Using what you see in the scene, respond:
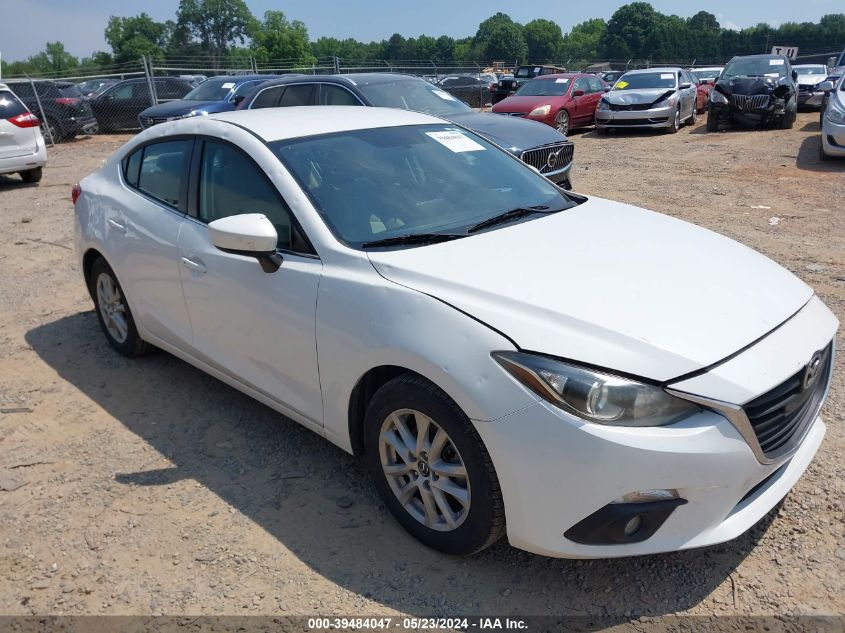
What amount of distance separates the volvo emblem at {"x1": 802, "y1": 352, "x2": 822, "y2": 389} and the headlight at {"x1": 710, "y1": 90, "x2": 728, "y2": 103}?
563 inches

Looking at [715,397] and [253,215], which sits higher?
[253,215]

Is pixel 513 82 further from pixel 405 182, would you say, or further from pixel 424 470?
pixel 424 470

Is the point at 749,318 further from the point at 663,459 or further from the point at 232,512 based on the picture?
the point at 232,512

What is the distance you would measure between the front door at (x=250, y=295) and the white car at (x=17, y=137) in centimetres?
941

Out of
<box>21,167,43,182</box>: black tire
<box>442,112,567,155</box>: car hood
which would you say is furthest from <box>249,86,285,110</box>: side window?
<box>21,167,43,182</box>: black tire

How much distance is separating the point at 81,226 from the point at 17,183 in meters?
9.40

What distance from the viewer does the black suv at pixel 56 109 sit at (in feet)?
57.5

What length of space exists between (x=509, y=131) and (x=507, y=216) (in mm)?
5521

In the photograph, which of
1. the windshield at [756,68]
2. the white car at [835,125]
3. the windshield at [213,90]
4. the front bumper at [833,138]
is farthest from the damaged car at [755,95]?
the windshield at [213,90]

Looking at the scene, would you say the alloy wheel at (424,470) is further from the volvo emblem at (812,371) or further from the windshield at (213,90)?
the windshield at (213,90)

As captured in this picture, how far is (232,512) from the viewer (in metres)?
3.11

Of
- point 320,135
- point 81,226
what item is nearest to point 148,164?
point 81,226

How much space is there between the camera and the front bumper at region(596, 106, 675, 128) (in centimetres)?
1598

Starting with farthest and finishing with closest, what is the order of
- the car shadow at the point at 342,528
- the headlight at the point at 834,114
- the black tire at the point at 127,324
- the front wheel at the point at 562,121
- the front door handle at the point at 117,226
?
the front wheel at the point at 562,121 → the headlight at the point at 834,114 → the black tire at the point at 127,324 → the front door handle at the point at 117,226 → the car shadow at the point at 342,528
